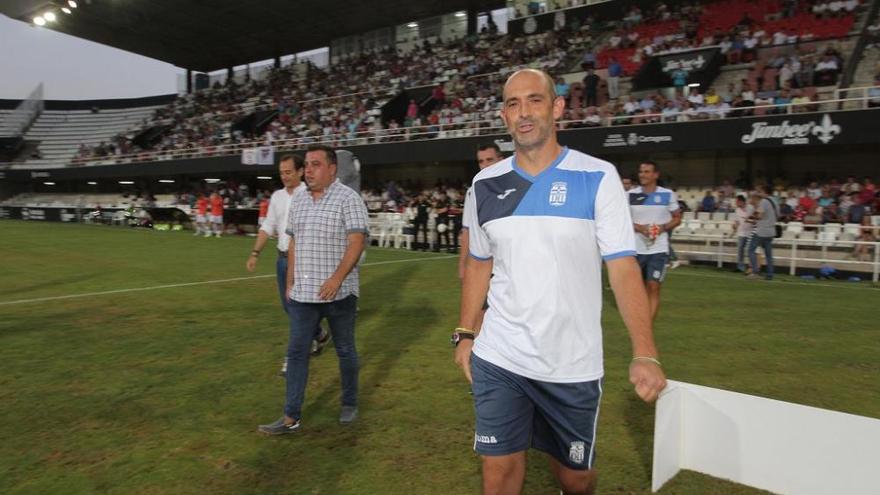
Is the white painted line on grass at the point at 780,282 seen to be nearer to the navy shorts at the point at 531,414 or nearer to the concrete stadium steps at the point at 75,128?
the navy shorts at the point at 531,414

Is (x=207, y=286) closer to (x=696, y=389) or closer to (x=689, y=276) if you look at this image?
(x=696, y=389)

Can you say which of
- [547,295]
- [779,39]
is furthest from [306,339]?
[779,39]

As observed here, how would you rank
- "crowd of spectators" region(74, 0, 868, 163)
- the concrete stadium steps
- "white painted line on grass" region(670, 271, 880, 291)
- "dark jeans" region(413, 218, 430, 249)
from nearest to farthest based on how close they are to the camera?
"white painted line on grass" region(670, 271, 880, 291) < "dark jeans" region(413, 218, 430, 249) < "crowd of spectators" region(74, 0, 868, 163) < the concrete stadium steps

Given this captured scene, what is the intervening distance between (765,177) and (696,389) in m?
20.9

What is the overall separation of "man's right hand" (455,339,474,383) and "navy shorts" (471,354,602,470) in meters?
0.15

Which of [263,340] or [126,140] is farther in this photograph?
[126,140]

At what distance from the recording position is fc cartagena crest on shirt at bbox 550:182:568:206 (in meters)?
2.41

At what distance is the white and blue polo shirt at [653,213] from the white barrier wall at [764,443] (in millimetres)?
3560

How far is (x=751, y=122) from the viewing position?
61.9 ft

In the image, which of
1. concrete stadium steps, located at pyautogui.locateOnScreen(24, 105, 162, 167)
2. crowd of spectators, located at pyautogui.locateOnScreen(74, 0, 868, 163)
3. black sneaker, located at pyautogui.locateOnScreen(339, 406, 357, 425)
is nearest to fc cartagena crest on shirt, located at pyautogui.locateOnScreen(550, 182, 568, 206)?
black sneaker, located at pyautogui.locateOnScreen(339, 406, 357, 425)

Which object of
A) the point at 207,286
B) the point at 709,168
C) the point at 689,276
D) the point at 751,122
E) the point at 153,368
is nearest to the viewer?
the point at 153,368

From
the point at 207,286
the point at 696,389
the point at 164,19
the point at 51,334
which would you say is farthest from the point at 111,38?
the point at 696,389

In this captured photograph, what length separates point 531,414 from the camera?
2512mm

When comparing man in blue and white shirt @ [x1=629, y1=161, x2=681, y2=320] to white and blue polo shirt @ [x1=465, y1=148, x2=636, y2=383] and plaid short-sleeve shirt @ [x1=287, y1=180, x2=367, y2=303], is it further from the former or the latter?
white and blue polo shirt @ [x1=465, y1=148, x2=636, y2=383]
